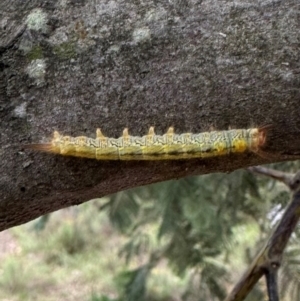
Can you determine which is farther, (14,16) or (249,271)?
(249,271)

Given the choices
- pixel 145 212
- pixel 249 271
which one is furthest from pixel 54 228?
pixel 249 271

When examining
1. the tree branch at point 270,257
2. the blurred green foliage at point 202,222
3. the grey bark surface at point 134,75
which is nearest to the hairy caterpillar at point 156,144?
the grey bark surface at point 134,75

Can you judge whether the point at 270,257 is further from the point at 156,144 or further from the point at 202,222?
the point at 202,222

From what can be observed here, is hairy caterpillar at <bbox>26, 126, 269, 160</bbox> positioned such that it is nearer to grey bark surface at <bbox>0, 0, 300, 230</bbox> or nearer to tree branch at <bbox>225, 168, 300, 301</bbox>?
grey bark surface at <bbox>0, 0, 300, 230</bbox>

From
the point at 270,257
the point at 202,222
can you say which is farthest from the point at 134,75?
the point at 202,222

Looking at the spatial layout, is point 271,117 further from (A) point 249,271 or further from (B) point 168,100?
(A) point 249,271

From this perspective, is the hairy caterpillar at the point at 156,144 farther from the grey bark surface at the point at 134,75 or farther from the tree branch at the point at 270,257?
the tree branch at the point at 270,257
